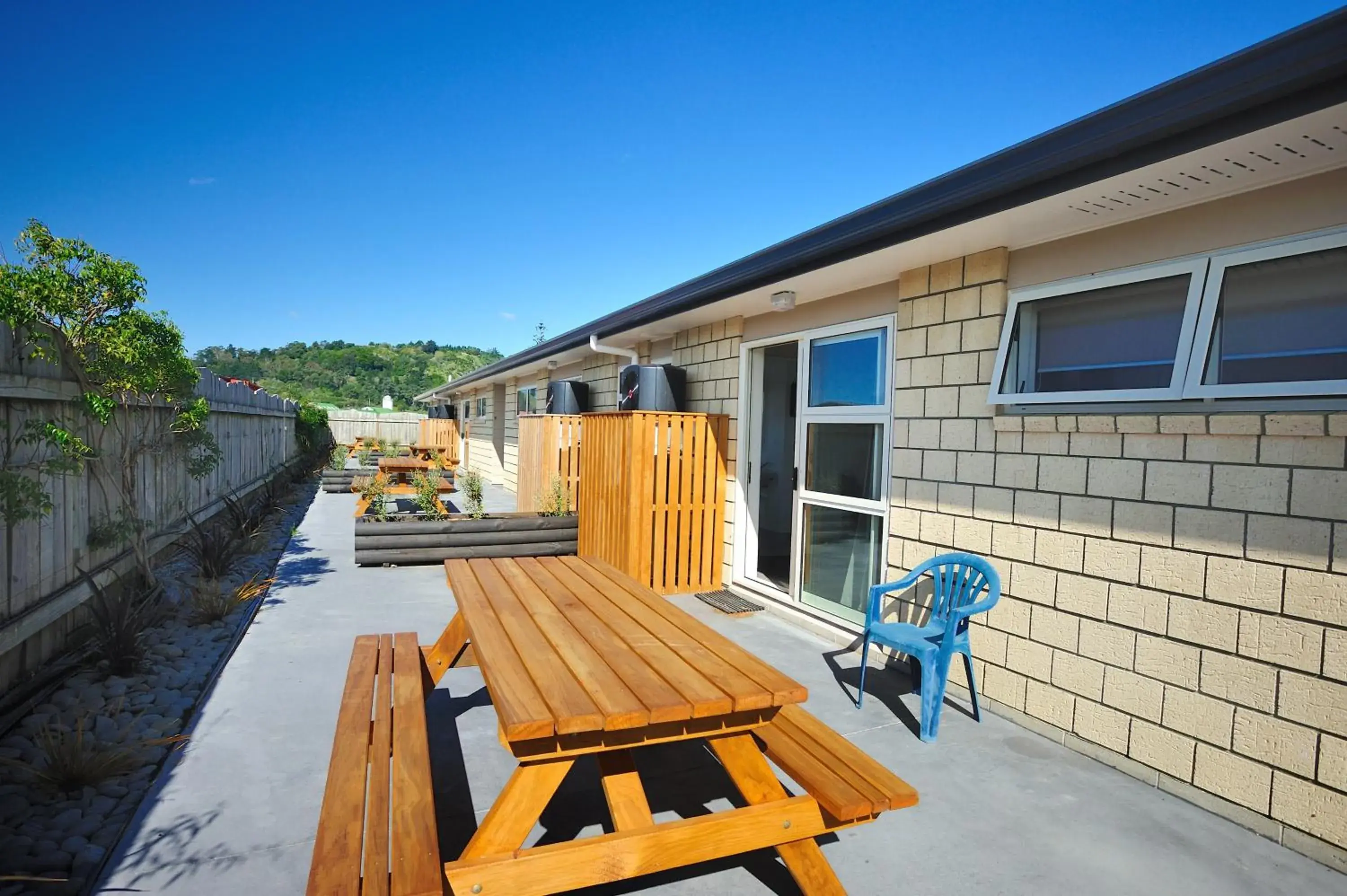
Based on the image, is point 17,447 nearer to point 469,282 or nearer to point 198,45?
point 198,45

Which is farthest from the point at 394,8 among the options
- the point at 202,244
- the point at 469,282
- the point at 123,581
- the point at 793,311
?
the point at 469,282

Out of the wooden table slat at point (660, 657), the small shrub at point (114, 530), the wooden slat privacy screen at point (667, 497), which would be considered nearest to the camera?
the wooden table slat at point (660, 657)

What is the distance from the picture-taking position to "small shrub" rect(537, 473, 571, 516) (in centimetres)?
730

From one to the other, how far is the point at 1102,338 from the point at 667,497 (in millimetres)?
3508

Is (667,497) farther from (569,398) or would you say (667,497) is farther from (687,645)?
(569,398)

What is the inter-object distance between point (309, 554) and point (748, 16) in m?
7.78

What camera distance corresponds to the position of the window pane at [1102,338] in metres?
2.75

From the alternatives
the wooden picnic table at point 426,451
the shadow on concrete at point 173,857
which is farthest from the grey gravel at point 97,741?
the wooden picnic table at point 426,451

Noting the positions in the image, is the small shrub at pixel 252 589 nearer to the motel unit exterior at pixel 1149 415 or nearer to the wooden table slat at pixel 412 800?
the wooden table slat at pixel 412 800

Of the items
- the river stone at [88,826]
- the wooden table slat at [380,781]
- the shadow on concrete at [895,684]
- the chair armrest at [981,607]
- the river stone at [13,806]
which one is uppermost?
the chair armrest at [981,607]

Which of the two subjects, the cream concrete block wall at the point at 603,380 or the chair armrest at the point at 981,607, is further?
the cream concrete block wall at the point at 603,380

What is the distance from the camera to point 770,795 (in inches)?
71.1

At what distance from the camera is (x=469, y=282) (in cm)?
3684

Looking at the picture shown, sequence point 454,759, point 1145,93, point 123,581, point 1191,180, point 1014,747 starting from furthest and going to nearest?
point 123,581 → point 1014,747 → point 454,759 → point 1191,180 → point 1145,93
